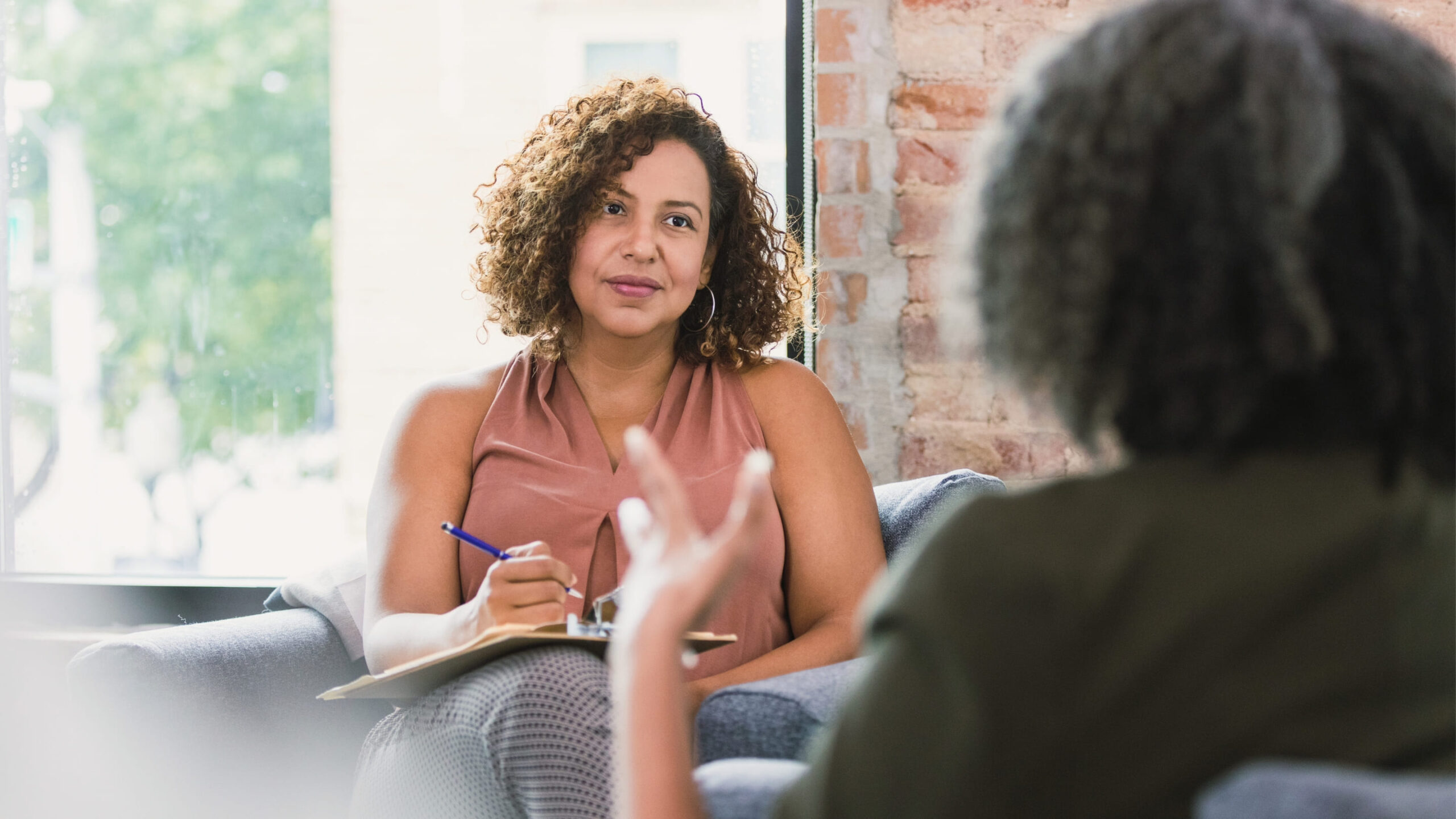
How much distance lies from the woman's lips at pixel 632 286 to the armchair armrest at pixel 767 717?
66cm

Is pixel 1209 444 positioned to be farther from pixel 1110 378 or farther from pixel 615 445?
pixel 615 445

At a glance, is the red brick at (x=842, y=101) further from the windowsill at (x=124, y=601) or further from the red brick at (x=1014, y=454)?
the windowsill at (x=124, y=601)

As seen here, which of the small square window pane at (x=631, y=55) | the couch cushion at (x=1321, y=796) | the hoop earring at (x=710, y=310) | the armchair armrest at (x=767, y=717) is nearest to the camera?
the couch cushion at (x=1321, y=796)

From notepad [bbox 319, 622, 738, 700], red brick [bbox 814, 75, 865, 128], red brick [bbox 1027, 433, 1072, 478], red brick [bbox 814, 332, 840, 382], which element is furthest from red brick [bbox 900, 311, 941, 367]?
notepad [bbox 319, 622, 738, 700]

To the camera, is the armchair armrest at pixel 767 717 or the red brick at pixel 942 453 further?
the red brick at pixel 942 453

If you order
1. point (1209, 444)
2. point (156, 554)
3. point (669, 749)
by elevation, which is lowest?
point (156, 554)

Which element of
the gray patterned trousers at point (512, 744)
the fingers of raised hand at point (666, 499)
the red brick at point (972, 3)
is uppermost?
the red brick at point (972, 3)

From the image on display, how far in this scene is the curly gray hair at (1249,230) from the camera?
52 centimetres

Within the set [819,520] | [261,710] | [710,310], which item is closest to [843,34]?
[710,310]

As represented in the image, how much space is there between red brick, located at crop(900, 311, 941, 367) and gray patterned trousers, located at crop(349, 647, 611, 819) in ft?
3.04

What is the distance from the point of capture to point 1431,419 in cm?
55

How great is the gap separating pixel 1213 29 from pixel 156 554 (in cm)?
225

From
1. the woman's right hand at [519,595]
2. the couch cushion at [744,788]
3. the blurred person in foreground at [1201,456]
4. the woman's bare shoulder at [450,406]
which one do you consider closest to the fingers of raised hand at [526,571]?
the woman's right hand at [519,595]

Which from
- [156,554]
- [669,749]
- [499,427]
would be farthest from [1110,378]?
[156,554]
